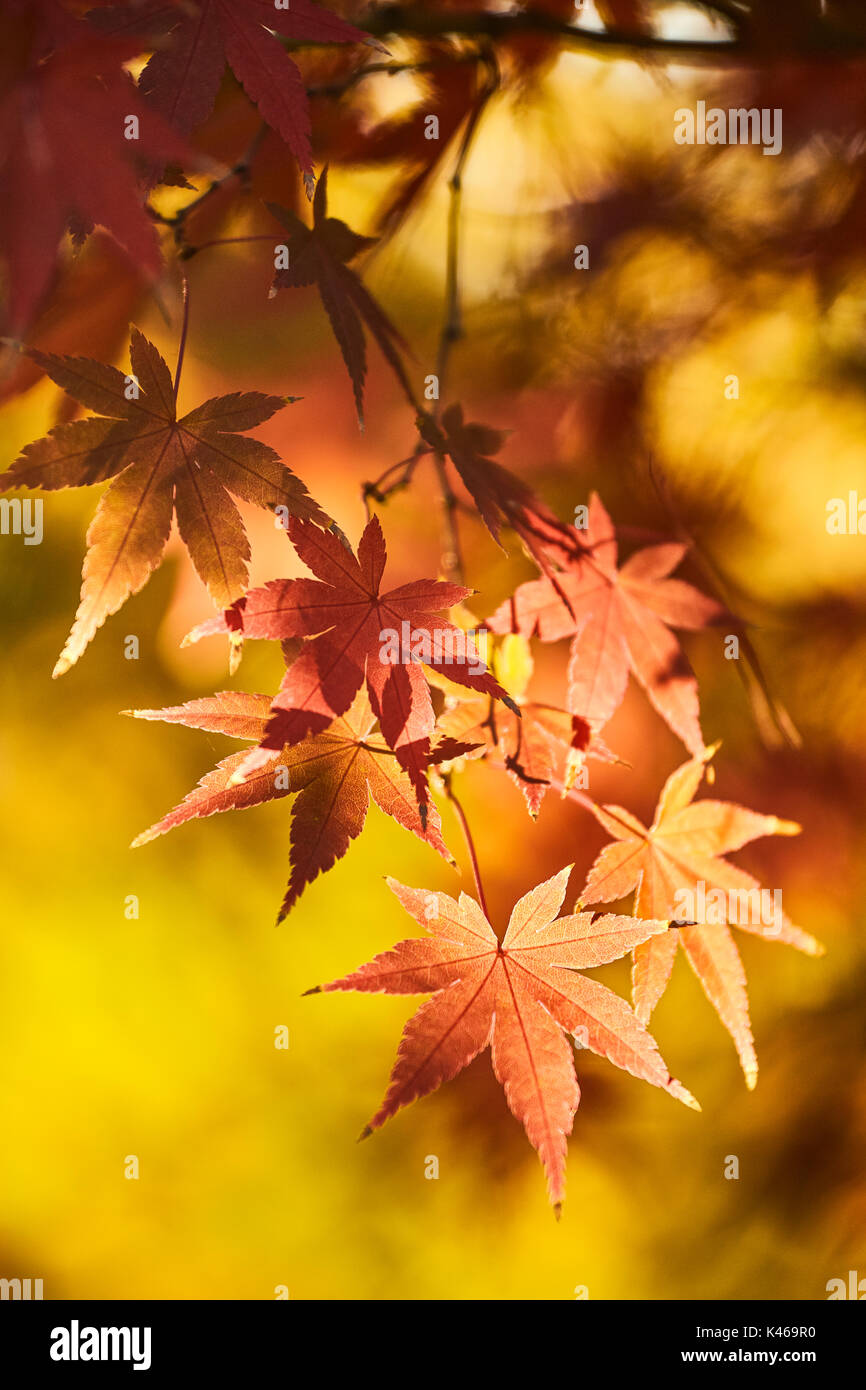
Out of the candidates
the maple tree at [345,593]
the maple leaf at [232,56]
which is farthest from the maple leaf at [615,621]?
the maple leaf at [232,56]

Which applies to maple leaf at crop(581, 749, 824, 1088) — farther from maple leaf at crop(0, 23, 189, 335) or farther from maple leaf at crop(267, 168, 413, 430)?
maple leaf at crop(0, 23, 189, 335)

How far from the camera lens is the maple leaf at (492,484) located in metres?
0.46

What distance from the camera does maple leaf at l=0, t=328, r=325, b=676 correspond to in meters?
0.43

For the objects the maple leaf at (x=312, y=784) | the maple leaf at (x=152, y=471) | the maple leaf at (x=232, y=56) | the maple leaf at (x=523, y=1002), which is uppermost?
the maple leaf at (x=232, y=56)

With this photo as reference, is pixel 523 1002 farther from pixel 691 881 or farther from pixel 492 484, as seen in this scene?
pixel 492 484

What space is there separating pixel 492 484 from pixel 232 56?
0.87 feet

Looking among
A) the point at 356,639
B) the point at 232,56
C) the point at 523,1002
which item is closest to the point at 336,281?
the point at 232,56

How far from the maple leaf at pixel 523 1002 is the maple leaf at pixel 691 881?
6 cm

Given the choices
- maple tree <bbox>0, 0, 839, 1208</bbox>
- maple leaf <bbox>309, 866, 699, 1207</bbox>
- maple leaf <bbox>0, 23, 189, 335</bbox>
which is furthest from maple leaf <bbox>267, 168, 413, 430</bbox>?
maple leaf <bbox>309, 866, 699, 1207</bbox>

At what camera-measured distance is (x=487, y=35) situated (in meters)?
0.66

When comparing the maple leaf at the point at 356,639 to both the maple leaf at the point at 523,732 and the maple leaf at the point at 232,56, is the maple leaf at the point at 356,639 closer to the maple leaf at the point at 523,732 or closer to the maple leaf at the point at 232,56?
the maple leaf at the point at 523,732

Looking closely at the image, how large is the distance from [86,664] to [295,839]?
110 cm

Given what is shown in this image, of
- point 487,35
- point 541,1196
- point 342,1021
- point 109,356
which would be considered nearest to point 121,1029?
point 342,1021
